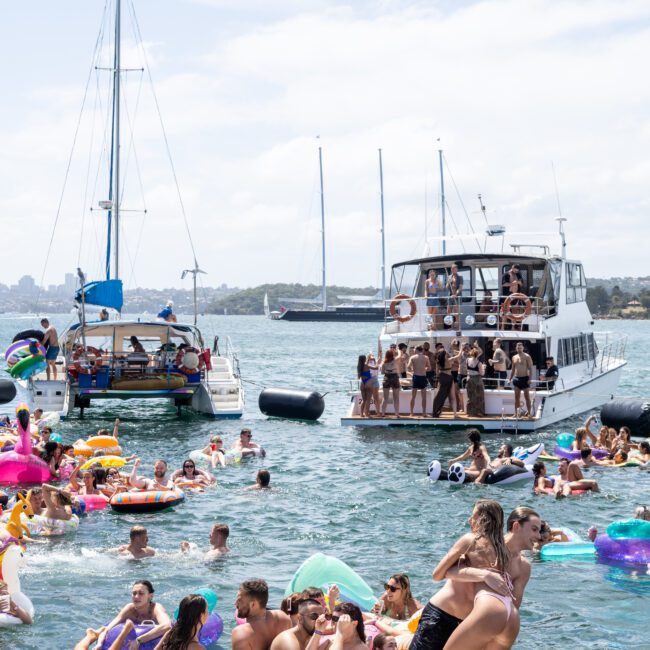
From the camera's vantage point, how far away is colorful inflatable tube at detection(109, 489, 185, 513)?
55.5 feet

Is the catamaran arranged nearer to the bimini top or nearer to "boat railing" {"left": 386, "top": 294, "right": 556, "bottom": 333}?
"boat railing" {"left": 386, "top": 294, "right": 556, "bottom": 333}

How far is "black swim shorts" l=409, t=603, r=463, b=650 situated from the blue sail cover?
85.2ft

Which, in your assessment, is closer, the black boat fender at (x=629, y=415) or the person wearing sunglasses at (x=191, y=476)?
the person wearing sunglasses at (x=191, y=476)

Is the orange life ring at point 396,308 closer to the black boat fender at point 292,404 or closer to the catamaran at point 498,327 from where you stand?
the catamaran at point 498,327

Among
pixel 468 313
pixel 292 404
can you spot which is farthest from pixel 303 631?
pixel 292 404

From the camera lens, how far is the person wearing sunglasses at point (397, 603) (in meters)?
10.6

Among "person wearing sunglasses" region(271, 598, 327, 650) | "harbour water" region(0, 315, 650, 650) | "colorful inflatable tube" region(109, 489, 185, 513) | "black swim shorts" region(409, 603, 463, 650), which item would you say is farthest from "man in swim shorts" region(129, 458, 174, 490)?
"black swim shorts" region(409, 603, 463, 650)

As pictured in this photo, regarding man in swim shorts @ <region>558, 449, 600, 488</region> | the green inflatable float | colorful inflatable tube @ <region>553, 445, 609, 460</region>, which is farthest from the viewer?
colorful inflatable tube @ <region>553, 445, 609, 460</region>

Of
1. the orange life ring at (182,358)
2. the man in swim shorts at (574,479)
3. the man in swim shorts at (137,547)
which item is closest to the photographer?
the man in swim shorts at (137,547)

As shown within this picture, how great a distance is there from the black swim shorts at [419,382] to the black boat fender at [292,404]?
15.4 feet

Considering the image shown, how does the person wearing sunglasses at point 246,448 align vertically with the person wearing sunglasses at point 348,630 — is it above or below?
below

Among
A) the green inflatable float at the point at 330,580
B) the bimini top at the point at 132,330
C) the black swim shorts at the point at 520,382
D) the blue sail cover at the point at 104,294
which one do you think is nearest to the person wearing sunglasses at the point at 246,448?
the black swim shorts at the point at 520,382

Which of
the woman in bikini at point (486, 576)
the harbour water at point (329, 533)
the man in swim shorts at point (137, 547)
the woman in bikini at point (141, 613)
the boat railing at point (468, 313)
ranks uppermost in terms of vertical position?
the boat railing at point (468, 313)

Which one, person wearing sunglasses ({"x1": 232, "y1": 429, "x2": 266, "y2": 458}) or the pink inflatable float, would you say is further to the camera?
person wearing sunglasses ({"x1": 232, "y1": 429, "x2": 266, "y2": 458})
